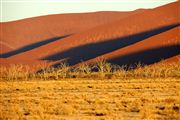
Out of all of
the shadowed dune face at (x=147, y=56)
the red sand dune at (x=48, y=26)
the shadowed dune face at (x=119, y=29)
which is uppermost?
the red sand dune at (x=48, y=26)

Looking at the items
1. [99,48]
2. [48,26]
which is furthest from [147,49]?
[48,26]

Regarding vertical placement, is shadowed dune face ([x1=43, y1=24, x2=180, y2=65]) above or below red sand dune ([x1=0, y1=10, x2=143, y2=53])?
below

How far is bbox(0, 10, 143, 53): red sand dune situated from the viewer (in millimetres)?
95000

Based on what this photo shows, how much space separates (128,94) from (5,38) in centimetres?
7731

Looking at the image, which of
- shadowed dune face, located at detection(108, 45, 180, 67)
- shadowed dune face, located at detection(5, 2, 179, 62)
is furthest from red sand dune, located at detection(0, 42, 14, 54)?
shadowed dune face, located at detection(108, 45, 180, 67)

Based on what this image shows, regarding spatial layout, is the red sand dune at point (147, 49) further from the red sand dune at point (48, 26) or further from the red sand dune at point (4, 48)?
the red sand dune at point (48, 26)

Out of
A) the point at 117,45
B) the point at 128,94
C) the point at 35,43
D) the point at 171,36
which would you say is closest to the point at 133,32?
the point at 117,45

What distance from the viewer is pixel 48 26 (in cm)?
9862

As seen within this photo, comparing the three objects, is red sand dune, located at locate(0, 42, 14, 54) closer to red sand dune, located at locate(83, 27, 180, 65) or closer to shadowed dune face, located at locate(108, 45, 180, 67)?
red sand dune, located at locate(83, 27, 180, 65)

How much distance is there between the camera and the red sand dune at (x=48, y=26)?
312 feet

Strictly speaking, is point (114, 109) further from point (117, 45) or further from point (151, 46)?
point (117, 45)

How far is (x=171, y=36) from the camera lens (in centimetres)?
5162

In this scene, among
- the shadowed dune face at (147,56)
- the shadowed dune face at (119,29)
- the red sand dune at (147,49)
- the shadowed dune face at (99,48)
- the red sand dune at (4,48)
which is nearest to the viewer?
the shadowed dune face at (147,56)

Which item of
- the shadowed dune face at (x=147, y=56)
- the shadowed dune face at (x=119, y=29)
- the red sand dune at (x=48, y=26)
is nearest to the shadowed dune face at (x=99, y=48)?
the shadowed dune face at (x=119, y=29)
